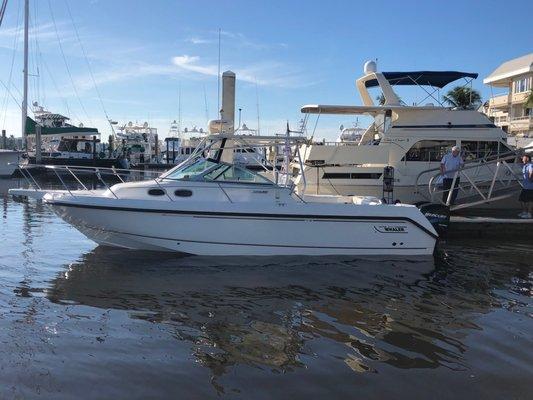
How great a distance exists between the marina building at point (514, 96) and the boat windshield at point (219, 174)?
32.2m

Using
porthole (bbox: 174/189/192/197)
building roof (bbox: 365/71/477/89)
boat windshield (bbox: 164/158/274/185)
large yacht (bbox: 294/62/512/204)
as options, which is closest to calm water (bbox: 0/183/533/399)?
porthole (bbox: 174/189/192/197)

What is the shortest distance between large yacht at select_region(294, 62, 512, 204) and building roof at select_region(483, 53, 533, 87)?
90.2 feet

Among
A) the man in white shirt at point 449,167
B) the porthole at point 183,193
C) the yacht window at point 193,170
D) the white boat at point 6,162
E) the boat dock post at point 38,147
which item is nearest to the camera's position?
the porthole at point 183,193

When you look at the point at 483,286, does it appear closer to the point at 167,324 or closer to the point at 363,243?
the point at 363,243

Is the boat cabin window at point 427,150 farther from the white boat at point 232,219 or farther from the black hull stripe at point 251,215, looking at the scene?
the black hull stripe at point 251,215

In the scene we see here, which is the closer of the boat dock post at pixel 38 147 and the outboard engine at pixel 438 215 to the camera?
the outboard engine at pixel 438 215

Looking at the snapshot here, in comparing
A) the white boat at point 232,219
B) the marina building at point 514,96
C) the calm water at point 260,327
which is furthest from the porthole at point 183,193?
the marina building at point 514,96

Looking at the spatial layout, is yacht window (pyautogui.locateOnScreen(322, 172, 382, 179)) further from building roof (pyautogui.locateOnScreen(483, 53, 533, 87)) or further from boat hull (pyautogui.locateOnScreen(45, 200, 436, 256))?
building roof (pyautogui.locateOnScreen(483, 53, 533, 87))

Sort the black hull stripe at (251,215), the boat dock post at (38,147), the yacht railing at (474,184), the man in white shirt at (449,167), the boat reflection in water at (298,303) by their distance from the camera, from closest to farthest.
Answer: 1. the boat reflection in water at (298,303)
2. the black hull stripe at (251,215)
3. the man in white shirt at (449,167)
4. the yacht railing at (474,184)
5. the boat dock post at (38,147)

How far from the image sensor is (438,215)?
10953 mm

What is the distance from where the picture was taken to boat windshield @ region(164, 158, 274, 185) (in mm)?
9117

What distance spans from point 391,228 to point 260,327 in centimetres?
403

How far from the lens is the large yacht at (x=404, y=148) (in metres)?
14.3

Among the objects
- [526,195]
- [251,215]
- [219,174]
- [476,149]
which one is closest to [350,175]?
[476,149]
